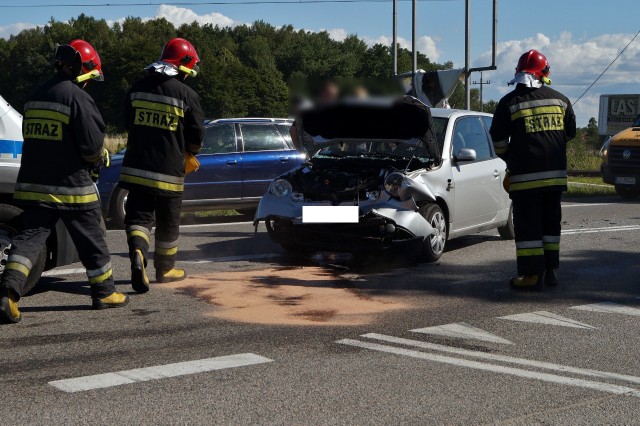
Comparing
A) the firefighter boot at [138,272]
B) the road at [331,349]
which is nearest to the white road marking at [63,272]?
the road at [331,349]

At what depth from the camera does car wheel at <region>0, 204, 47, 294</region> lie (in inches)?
286

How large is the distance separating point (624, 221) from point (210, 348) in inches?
402

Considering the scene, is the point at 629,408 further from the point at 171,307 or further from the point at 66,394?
the point at 171,307

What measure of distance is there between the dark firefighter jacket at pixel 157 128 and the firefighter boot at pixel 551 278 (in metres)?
3.40

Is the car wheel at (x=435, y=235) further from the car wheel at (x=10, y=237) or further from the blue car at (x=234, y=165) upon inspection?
the blue car at (x=234, y=165)

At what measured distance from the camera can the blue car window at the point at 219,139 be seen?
14.0 metres

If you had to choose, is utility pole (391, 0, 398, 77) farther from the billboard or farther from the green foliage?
the green foliage

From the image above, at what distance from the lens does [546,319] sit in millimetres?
6930

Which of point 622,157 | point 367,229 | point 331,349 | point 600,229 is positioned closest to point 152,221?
point 367,229

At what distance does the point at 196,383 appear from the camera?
4.99 m

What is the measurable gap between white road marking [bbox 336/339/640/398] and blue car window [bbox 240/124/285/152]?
849 cm

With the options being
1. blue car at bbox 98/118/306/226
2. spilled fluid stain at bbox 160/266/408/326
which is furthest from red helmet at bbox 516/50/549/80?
blue car at bbox 98/118/306/226

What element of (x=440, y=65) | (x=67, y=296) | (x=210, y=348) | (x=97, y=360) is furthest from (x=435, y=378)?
(x=440, y=65)

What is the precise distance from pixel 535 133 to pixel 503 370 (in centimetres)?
336
